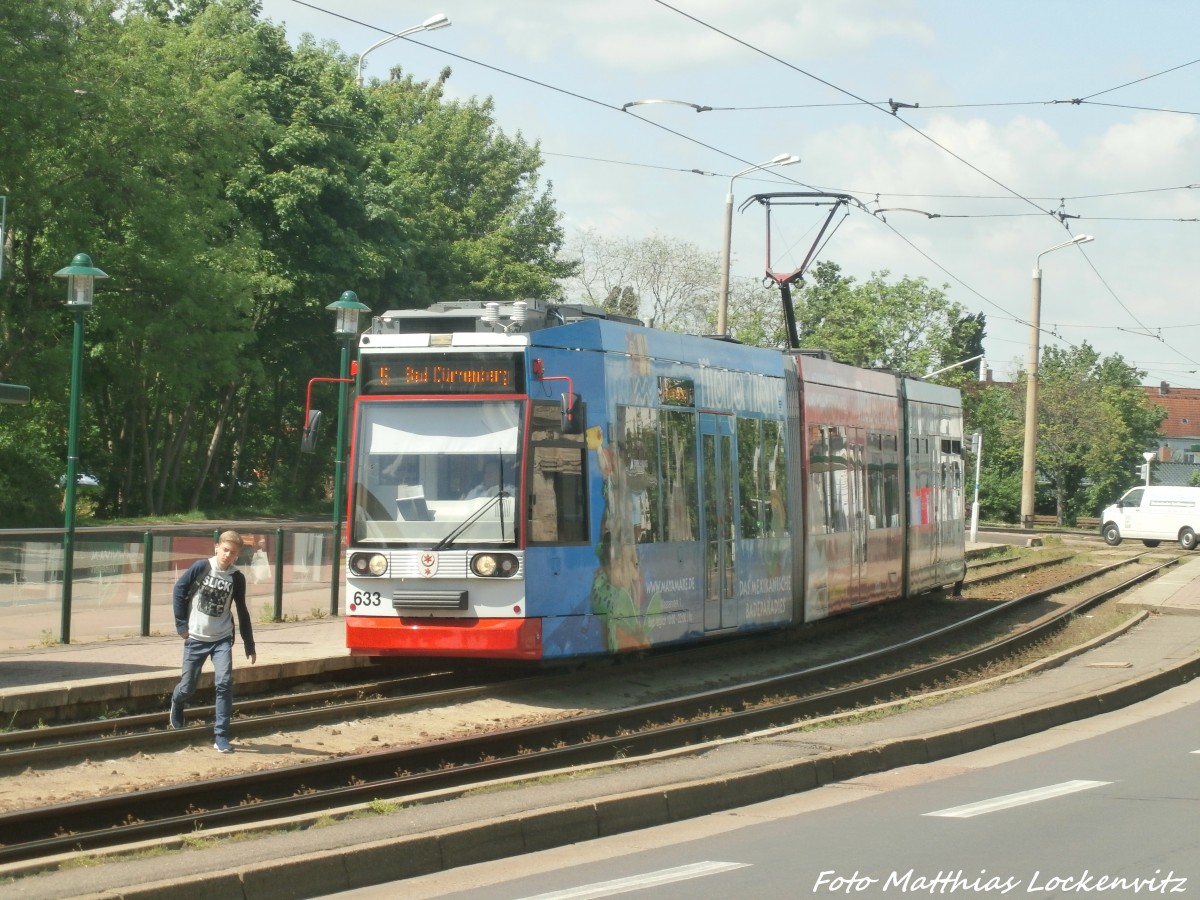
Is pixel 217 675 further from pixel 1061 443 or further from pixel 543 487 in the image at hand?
pixel 1061 443

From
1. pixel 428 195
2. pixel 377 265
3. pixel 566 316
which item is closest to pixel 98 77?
pixel 377 265

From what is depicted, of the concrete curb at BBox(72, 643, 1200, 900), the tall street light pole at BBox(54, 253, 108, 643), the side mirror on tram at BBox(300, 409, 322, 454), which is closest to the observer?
the concrete curb at BBox(72, 643, 1200, 900)

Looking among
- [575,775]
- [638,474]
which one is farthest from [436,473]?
[575,775]

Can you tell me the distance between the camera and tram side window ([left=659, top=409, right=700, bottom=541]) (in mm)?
15227

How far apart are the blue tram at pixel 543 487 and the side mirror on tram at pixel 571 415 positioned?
0.02 metres

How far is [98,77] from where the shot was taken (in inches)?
1430

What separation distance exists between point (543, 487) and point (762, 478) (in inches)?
176

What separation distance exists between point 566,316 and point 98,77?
2567 cm

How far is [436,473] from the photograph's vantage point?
44.7ft

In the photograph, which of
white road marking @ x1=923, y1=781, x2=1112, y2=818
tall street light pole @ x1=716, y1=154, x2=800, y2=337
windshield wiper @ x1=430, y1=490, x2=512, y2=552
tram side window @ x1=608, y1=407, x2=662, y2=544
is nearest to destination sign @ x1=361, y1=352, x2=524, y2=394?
windshield wiper @ x1=430, y1=490, x2=512, y2=552

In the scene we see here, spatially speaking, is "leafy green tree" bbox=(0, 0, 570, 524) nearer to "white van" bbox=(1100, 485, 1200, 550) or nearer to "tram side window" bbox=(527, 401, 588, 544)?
"white van" bbox=(1100, 485, 1200, 550)

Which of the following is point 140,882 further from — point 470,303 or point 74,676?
point 470,303

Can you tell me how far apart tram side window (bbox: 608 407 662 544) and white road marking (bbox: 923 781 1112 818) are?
5391mm

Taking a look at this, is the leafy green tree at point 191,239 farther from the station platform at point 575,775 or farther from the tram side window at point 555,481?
the tram side window at point 555,481
